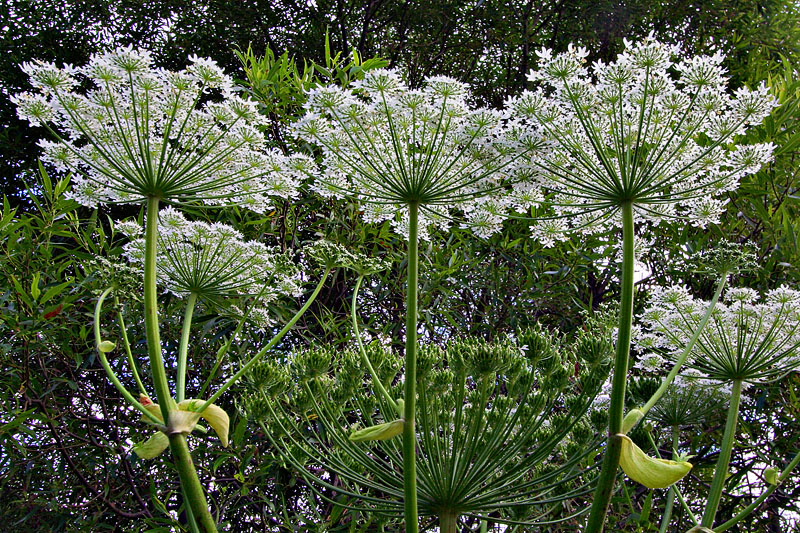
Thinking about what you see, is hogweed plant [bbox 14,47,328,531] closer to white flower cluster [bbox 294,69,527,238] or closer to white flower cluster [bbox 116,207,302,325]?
white flower cluster [bbox 116,207,302,325]

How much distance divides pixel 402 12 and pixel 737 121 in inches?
142

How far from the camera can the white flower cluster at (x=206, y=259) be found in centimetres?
127

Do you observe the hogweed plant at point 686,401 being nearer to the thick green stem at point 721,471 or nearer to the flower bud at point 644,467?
the thick green stem at point 721,471

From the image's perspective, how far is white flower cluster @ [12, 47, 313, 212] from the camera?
106 centimetres

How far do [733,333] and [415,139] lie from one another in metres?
0.80

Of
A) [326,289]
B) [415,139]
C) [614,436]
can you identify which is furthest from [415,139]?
[326,289]

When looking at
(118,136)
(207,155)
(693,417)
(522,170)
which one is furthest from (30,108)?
(693,417)

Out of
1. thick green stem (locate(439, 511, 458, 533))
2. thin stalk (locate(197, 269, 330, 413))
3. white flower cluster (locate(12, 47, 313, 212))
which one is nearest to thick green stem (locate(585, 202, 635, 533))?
thick green stem (locate(439, 511, 458, 533))

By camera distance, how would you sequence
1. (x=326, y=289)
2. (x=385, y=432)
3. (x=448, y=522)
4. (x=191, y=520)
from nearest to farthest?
1. (x=191, y=520)
2. (x=385, y=432)
3. (x=448, y=522)
4. (x=326, y=289)

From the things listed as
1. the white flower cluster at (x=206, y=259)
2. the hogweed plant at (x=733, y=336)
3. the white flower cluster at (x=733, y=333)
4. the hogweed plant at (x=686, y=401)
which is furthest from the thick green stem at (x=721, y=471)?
the white flower cluster at (x=206, y=259)

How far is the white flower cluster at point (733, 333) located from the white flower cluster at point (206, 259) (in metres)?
0.81

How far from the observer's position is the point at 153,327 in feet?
2.93

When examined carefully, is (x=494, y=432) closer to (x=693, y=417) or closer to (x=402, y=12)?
(x=693, y=417)

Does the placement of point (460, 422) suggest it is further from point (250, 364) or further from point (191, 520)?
point (191, 520)
